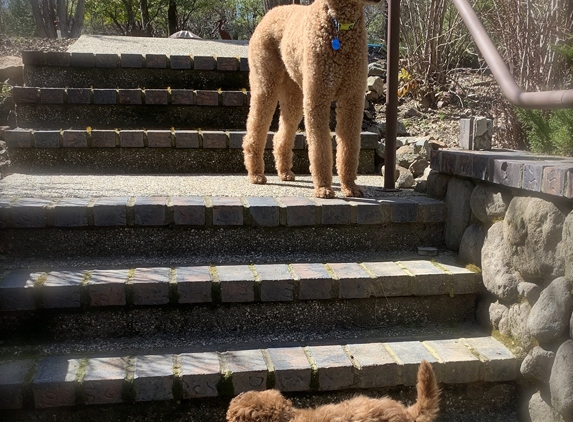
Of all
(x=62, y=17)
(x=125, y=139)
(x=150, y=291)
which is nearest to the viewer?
(x=150, y=291)

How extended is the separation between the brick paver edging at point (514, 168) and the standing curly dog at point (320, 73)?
550 millimetres

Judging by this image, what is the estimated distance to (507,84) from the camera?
100 inches

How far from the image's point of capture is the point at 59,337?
Answer: 8.66 feet

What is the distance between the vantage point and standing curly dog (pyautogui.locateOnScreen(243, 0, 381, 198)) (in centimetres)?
323

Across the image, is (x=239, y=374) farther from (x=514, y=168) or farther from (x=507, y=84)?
(x=507, y=84)

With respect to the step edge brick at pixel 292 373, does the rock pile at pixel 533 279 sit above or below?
above

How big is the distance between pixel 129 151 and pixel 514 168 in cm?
278

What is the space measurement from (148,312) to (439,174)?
1.89m

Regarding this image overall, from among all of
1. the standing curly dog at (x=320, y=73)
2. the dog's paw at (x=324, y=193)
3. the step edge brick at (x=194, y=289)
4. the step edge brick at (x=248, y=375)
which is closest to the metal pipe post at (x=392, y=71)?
the standing curly dog at (x=320, y=73)

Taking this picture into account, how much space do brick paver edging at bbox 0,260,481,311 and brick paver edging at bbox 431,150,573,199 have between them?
20.7 inches

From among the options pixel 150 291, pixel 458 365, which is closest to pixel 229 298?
pixel 150 291

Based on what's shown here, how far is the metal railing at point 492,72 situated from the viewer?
2271 mm

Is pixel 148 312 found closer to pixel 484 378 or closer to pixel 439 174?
pixel 484 378

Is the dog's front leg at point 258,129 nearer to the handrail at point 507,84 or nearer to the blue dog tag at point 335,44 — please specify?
the blue dog tag at point 335,44
